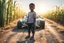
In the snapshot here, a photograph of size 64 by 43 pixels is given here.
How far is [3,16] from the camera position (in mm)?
20516

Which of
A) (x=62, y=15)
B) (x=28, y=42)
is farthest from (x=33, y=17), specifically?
(x=62, y=15)

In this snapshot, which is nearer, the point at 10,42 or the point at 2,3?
the point at 10,42

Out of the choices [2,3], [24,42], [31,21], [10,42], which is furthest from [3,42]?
[2,3]

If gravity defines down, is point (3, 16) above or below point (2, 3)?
below

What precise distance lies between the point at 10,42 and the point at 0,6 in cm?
954

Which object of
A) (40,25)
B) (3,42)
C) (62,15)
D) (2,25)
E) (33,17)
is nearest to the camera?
(3,42)

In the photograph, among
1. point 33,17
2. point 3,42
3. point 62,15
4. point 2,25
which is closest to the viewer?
point 3,42

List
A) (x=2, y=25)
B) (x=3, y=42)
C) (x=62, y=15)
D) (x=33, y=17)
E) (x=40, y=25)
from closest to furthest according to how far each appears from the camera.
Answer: (x=3, y=42) < (x=33, y=17) < (x=40, y=25) < (x=2, y=25) < (x=62, y=15)

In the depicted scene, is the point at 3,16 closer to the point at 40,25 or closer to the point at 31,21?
the point at 40,25

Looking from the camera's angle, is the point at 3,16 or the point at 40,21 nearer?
the point at 40,21

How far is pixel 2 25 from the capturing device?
20141 mm

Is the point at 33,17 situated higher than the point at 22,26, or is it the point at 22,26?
the point at 33,17

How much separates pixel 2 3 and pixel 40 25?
4.21m

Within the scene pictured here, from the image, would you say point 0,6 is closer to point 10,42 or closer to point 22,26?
point 22,26
